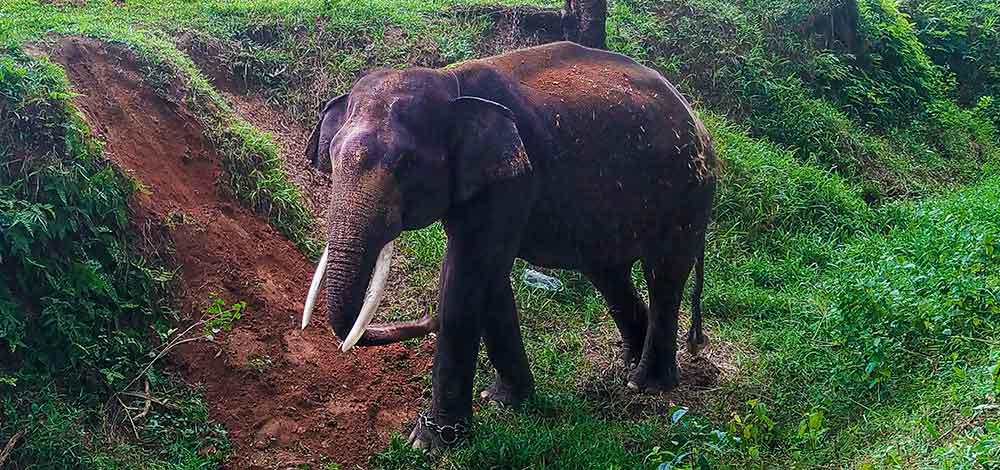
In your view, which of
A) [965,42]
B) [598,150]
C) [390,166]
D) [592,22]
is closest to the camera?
[390,166]

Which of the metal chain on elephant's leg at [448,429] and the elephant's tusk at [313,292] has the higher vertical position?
the elephant's tusk at [313,292]

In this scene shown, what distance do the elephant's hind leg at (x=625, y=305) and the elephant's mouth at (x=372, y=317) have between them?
4.69ft

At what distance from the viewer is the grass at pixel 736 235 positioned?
5504 millimetres

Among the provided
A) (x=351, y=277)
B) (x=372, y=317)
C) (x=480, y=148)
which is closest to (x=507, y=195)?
(x=480, y=148)

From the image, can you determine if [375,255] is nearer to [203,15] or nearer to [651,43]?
[203,15]

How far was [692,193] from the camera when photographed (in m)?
6.40

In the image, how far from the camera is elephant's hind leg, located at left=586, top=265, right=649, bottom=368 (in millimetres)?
6766

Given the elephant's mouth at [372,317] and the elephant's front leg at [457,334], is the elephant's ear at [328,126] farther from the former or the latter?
the elephant's front leg at [457,334]

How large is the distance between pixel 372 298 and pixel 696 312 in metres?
2.80

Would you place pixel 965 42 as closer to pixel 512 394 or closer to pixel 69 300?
pixel 512 394

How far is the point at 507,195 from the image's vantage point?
5.44 metres

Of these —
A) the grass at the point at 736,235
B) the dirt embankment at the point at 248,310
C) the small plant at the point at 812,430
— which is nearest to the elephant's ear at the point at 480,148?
the grass at the point at 736,235

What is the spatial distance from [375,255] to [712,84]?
732cm

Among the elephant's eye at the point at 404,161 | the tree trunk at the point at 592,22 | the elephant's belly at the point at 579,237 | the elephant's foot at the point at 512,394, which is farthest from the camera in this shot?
the tree trunk at the point at 592,22
